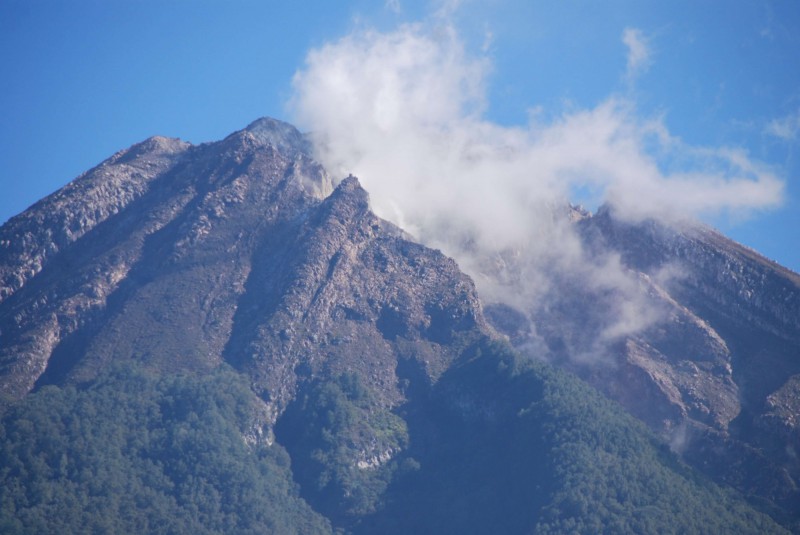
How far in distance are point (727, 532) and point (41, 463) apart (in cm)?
10253

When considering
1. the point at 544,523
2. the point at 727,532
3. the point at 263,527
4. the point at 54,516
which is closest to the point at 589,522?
the point at 544,523

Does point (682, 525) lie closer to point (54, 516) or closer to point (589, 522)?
point (589, 522)

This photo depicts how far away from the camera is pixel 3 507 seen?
189125 millimetres

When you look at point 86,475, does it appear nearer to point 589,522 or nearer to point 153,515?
point 153,515

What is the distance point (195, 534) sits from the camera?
7697 inches

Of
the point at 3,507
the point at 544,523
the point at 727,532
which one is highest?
the point at 727,532

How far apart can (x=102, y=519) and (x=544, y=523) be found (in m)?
64.6

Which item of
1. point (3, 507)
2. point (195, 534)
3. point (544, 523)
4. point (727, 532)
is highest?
point (727, 532)

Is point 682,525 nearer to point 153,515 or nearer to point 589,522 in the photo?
point 589,522

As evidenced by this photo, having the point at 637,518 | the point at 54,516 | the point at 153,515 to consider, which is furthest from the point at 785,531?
the point at 54,516

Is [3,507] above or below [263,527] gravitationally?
below

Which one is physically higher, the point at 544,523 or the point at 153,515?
the point at 544,523

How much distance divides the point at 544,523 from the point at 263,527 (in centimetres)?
4195

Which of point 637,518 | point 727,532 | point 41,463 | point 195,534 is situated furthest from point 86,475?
point 727,532
